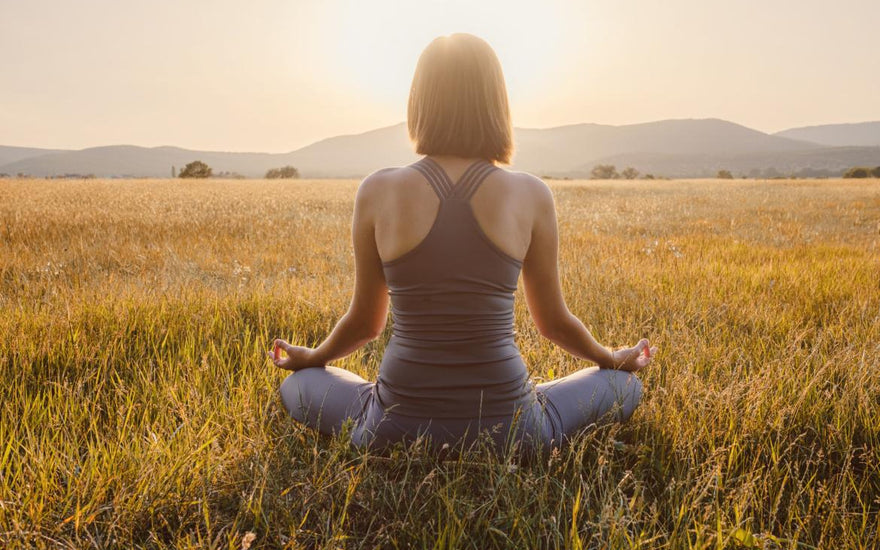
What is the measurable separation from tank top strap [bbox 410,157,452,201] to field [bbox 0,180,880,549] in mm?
1032

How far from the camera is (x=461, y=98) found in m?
2.04

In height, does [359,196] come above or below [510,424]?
above

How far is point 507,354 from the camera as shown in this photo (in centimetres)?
208

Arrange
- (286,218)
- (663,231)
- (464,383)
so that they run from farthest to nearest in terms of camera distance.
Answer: (286,218)
(663,231)
(464,383)

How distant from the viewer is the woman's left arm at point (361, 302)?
2.13m

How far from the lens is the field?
5.86ft

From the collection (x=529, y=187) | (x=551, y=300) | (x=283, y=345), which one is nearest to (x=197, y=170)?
(x=283, y=345)

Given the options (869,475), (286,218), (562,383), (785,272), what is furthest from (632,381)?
(286,218)

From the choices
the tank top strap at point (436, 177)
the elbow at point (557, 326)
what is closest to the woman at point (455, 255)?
the tank top strap at point (436, 177)

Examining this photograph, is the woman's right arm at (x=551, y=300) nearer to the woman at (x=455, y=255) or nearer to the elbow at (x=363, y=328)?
the woman at (x=455, y=255)

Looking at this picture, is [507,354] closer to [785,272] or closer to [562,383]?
[562,383]

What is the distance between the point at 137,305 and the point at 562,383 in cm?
321

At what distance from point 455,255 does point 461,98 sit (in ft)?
2.08

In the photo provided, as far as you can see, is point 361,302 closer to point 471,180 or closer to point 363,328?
point 363,328
